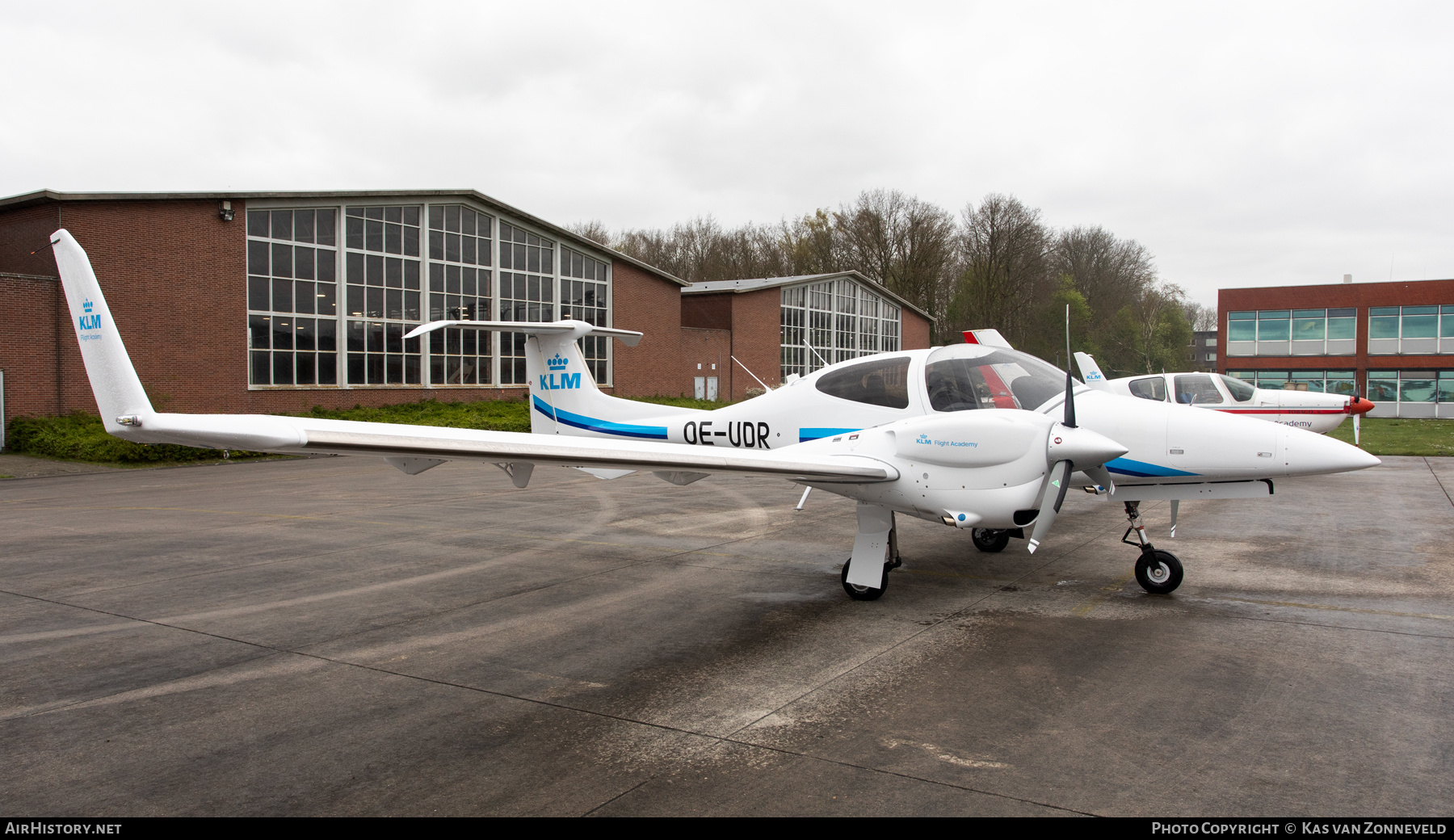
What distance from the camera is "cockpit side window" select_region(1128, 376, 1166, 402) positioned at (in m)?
18.5

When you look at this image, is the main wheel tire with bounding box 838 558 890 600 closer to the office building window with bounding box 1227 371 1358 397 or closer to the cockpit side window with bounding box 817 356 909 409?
the cockpit side window with bounding box 817 356 909 409

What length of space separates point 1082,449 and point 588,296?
33.7 meters

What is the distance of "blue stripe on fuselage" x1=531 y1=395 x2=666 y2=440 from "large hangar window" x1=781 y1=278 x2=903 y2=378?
1513 inches

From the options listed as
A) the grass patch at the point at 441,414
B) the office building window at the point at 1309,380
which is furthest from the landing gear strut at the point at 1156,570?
the office building window at the point at 1309,380

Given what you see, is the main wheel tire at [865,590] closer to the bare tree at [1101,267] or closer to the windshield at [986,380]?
the windshield at [986,380]

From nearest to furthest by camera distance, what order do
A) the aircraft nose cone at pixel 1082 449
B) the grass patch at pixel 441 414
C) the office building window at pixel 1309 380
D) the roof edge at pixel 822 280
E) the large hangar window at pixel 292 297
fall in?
the aircraft nose cone at pixel 1082 449
the large hangar window at pixel 292 297
the grass patch at pixel 441 414
the office building window at pixel 1309 380
the roof edge at pixel 822 280

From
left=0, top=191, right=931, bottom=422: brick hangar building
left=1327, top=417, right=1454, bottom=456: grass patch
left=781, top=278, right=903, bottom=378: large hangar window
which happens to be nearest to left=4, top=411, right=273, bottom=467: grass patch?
left=0, top=191, right=931, bottom=422: brick hangar building

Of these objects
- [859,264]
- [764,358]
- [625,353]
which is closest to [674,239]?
[859,264]

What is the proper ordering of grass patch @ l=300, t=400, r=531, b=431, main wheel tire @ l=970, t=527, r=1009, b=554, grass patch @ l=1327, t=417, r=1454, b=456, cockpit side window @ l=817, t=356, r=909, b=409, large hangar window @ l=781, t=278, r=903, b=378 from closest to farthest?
1. cockpit side window @ l=817, t=356, r=909, b=409
2. main wheel tire @ l=970, t=527, r=1009, b=554
3. grass patch @ l=1327, t=417, r=1454, b=456
4. grass patch @ l=300, t=400, r=531, b=431
5. large hangar window @ l=781, t=278, r=903, b=378

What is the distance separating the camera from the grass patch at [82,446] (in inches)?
789

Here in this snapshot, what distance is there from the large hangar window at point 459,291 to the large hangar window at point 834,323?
842 inches

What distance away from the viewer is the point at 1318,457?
21.4ft

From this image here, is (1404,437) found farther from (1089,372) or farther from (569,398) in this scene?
(569,398)

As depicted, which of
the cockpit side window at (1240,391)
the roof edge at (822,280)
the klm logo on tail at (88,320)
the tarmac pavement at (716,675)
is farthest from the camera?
the roof edge at (822,280)
